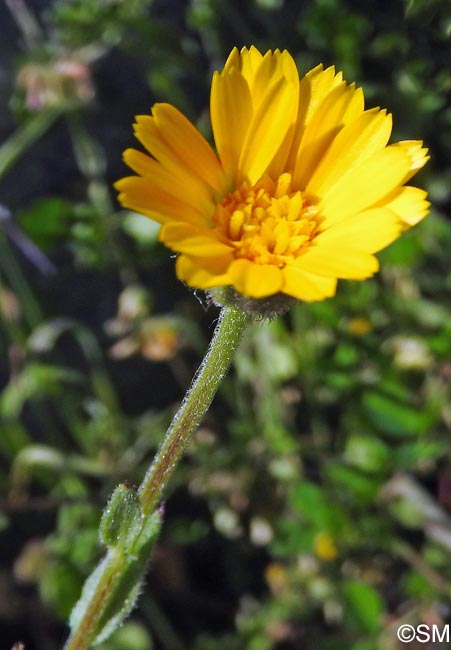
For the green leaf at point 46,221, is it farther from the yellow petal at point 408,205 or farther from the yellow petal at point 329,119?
the yellow petal at point 408,205

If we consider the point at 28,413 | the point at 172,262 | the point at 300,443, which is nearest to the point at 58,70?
the point at 172,262

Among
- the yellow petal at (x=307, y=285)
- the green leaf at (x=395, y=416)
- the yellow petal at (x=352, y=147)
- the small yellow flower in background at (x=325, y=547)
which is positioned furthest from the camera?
the small yellow flower in background at (x=325, y=547)

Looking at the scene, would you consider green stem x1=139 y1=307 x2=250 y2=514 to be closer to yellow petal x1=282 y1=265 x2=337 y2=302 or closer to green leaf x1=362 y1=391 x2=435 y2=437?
yellow petal x1=282 y1=265 x2=337 y2=302

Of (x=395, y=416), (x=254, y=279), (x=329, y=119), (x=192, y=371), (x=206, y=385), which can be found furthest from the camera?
(x=192, y=371)

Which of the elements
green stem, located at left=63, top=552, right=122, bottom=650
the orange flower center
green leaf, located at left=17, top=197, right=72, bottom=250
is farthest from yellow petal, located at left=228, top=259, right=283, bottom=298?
green leaf, located at left=17, top=197, right=72, bottom=250

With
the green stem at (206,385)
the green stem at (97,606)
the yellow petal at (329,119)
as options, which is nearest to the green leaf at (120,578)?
the green stem at (97,606)

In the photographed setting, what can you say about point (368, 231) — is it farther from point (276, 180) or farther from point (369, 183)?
point (276, 180)

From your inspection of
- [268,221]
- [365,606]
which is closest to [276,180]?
[268,221]
